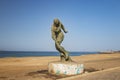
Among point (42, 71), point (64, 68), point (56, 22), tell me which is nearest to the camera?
point (64, 68)

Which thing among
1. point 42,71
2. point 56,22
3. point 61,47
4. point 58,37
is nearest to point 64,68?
point 61,47

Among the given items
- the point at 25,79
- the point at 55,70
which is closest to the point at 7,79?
the point at 25,79

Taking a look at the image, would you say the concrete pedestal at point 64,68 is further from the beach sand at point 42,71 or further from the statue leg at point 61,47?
the statue leg at point 61,47

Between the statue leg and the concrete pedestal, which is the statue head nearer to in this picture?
the statue leg

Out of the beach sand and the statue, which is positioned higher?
the statue

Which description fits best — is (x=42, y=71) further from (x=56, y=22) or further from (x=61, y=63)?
(x=56, y=22)

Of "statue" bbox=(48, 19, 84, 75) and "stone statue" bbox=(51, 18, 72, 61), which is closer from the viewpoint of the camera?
"statue" bbox=(48, 19, 84, 75)

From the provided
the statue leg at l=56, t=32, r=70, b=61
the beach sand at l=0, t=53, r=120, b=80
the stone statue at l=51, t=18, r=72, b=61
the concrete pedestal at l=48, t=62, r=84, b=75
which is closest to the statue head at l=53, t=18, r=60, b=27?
the stone statue at l=51, t=18, r=72, b=61

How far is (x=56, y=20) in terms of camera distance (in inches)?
532

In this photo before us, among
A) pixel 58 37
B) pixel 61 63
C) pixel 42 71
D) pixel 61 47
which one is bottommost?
pixel 42 71

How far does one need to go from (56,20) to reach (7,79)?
5001 millimetres

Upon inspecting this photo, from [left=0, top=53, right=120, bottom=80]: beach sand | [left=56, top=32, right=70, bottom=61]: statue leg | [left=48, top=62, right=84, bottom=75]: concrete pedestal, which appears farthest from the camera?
[left=56, top=32, right=70, bottom=61]: statue leg

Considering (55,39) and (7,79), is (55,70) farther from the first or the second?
(7,79)

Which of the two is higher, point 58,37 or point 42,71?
point 58,37
